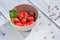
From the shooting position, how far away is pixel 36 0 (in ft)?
3.49

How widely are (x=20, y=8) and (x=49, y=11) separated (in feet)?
0.58

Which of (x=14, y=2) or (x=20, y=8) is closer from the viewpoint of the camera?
(x=20, y=8)

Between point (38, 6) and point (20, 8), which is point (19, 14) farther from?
point (38, 6)

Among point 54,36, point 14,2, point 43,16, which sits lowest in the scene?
point 54,36

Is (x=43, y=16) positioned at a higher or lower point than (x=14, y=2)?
lower

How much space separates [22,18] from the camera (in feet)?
2.98

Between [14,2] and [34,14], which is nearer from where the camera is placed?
[34,14]

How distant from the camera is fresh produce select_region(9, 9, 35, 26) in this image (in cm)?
89

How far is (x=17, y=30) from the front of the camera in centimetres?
93

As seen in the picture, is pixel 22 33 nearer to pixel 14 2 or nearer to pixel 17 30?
pixel 17 30

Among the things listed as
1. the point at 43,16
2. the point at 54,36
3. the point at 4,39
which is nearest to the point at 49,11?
the point at 43,16

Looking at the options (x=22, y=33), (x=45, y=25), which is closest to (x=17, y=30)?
(x=22, y=33)

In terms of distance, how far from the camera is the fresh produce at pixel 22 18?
885mm

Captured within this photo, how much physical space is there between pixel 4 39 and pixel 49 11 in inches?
12.3
